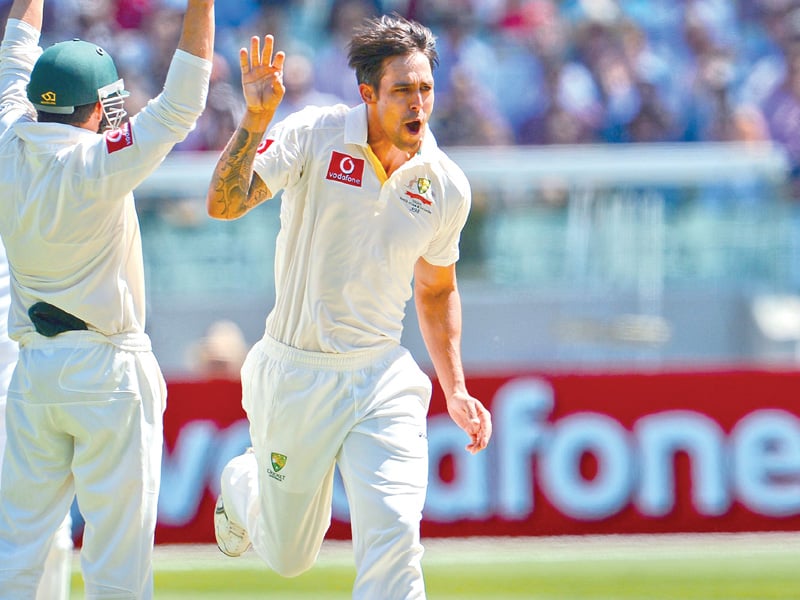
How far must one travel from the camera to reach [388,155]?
5.05m

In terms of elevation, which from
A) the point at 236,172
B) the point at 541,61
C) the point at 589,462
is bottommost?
the point at 589,462

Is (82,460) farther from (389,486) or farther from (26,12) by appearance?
(26,12)

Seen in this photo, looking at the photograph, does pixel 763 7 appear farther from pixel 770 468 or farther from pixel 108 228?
pixel 108 228

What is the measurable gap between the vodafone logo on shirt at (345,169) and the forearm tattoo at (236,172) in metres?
Answer: 0.35

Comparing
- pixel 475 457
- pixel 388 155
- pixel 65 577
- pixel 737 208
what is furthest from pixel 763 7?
pixel 65 577

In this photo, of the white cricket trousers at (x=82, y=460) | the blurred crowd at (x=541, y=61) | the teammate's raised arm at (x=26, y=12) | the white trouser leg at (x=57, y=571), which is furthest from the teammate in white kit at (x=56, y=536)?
the blurred crowd at (x=541, y=61)

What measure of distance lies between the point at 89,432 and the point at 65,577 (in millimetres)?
984

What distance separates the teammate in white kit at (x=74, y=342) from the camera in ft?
14.5

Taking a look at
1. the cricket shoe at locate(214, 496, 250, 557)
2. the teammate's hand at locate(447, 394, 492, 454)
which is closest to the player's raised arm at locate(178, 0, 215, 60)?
the teammate's hand at locate(447, 394, 492, 454)

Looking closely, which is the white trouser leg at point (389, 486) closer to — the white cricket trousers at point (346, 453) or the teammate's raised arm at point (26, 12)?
the white cricket trousers at point (346, 453)

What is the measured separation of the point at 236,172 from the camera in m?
4.66

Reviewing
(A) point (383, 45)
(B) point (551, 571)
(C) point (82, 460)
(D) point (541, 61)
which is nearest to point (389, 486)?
(C) point (82, 460)

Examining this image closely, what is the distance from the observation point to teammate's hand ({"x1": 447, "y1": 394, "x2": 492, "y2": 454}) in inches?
203

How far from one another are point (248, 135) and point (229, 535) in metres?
1.77
